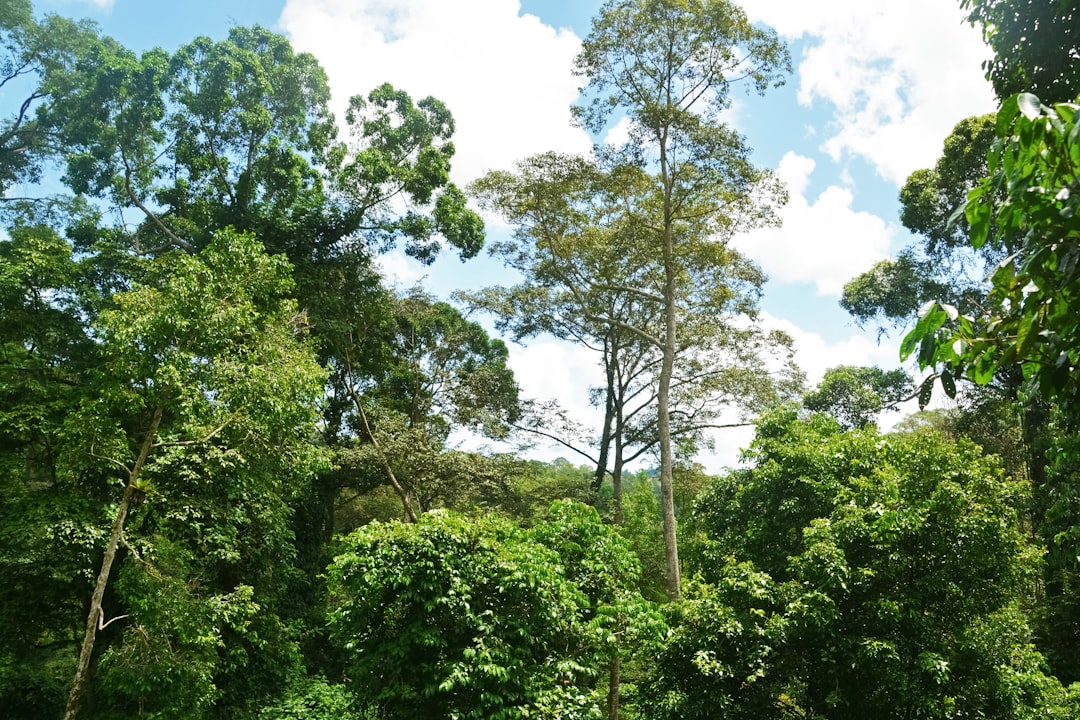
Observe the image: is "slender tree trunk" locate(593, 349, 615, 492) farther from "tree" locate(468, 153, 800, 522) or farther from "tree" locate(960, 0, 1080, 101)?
"tree" locate(960, 0, 1080, 101)

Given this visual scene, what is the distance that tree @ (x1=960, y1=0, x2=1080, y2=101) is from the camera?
5.36 m

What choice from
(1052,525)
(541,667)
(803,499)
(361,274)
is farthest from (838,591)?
(361,274)

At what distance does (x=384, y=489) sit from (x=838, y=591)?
542 inches

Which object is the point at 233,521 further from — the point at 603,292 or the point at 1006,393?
the point at 1006,393

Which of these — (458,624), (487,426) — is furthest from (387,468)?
(458,624)

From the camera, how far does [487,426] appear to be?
52.7 feet

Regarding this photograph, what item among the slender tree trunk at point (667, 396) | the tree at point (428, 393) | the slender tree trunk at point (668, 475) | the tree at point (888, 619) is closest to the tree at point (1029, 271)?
the tree at point (888, 619)

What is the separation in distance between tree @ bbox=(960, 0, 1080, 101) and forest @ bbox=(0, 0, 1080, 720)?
0.11 feet

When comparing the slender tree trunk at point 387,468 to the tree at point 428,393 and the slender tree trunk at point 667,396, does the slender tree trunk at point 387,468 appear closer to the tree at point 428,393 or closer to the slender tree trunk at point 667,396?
the tree at point 428,393

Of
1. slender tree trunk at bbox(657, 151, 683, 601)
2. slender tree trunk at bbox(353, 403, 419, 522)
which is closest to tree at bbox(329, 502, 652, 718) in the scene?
slender tree trunk at bbox(657, 151, 683, 601)

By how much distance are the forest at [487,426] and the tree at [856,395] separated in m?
0.10

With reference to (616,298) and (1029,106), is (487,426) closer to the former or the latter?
(616,298)

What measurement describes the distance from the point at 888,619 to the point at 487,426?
34.3ft

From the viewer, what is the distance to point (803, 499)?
9383 millimetres
